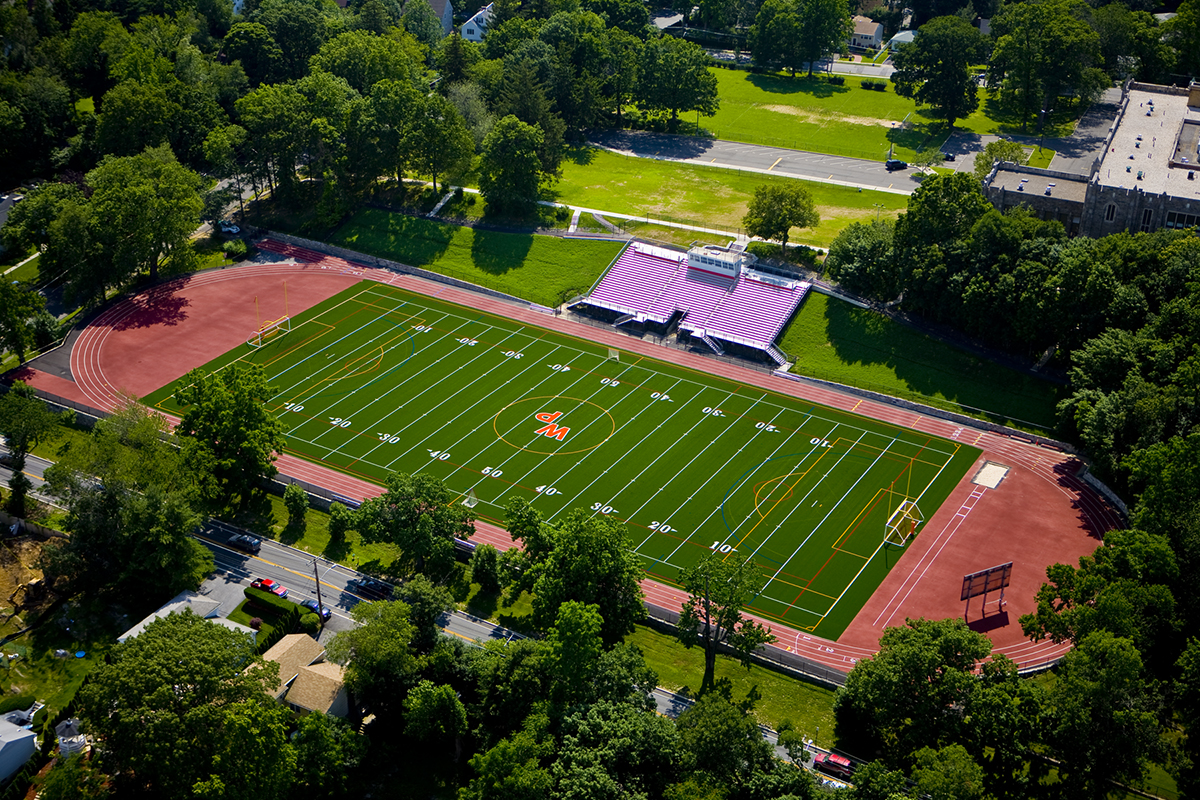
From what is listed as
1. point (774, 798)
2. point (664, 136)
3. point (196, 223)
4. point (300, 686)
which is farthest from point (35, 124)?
point (774, 798)

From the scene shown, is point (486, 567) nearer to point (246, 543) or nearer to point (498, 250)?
point (246, 543)

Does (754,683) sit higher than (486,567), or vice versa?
(486,567)

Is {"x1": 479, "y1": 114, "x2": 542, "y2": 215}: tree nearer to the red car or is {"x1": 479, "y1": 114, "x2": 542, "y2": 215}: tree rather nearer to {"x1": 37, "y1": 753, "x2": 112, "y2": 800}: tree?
the red car

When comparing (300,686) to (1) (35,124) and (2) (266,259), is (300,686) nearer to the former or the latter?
(2) (266,259)

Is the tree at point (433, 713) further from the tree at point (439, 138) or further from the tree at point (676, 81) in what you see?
the tree at point (676, 81)

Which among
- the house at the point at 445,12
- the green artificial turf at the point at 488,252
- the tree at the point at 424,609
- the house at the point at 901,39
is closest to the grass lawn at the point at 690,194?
the green artificial turf at the point at 488,252

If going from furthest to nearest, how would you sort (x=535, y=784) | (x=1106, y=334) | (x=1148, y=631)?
(x=1106, y=334)
(x=1148, y=631)
(x=535, y=784)

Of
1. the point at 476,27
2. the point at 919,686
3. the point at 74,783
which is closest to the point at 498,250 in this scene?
the point at 919,686
